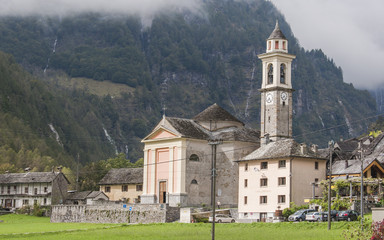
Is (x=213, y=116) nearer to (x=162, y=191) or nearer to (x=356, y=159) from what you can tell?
(x=162, y=191)

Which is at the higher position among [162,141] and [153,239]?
[162,141]

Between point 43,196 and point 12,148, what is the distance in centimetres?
7019

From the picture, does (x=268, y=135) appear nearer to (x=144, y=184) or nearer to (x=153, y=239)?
(x=144, y=184)

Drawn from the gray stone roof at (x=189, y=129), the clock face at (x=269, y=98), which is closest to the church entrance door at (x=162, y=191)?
the gray stone roof at (x=189, y=129)

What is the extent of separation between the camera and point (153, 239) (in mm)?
61562

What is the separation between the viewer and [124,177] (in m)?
117

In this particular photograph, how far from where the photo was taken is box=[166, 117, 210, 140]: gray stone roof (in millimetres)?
101312

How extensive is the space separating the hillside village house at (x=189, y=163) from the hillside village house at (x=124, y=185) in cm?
808

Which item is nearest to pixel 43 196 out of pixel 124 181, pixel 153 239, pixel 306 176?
pixel 124 181

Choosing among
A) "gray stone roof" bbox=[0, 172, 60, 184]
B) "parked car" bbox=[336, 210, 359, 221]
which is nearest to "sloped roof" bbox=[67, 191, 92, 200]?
"gray stone roof" bbox=[0, 172, 60, 184]

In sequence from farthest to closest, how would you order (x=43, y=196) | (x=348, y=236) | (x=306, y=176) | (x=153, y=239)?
(x=43, y=196), (x=306, y=176), (x=153, y=239), (x=348, y=236)

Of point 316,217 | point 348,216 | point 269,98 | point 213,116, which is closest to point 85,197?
point 213,116

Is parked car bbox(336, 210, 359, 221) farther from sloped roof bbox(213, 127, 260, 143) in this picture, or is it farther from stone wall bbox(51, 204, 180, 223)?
sloped roof bbox(213, 127, 260, 143)

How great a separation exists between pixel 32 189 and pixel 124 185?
19502 millimetres
